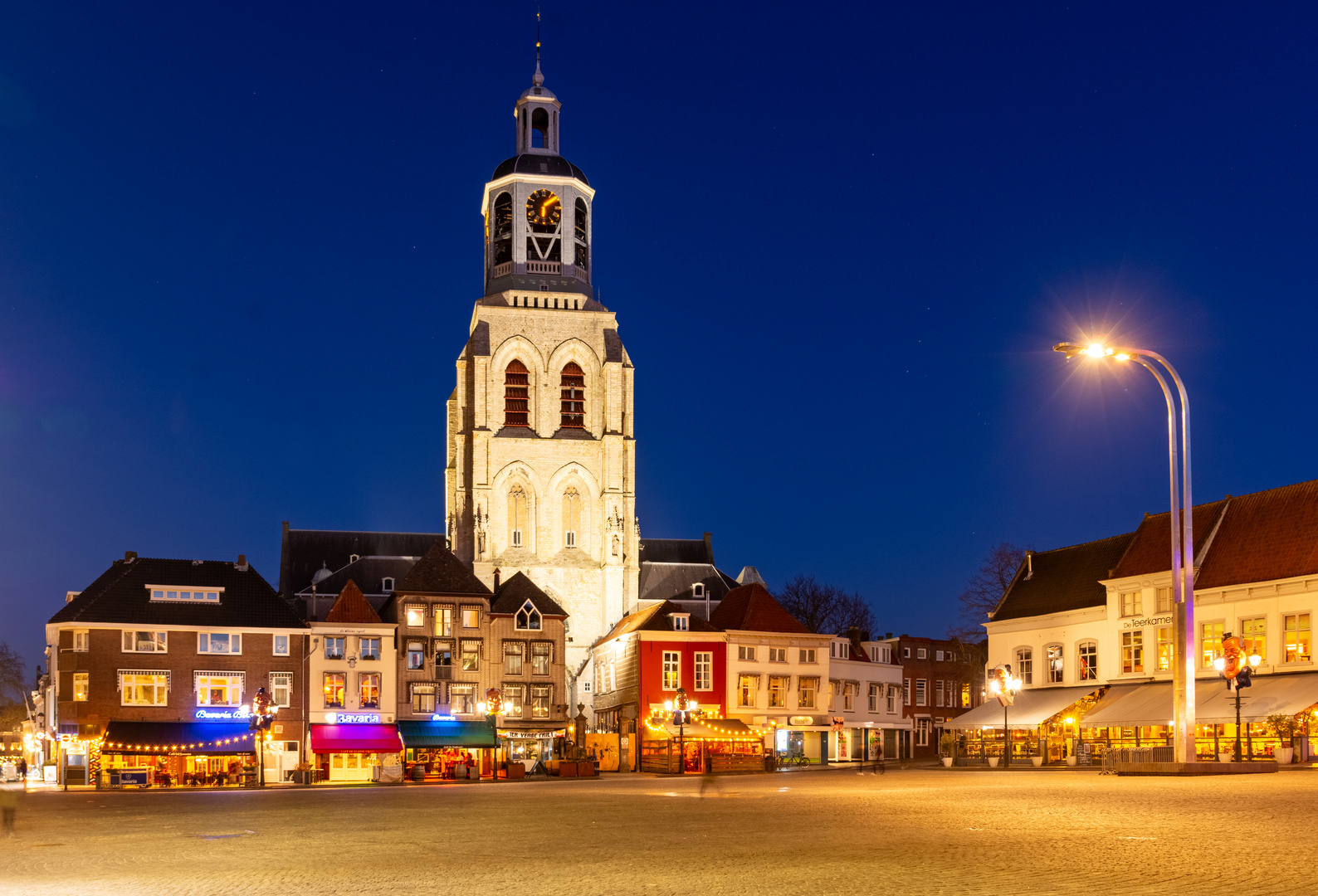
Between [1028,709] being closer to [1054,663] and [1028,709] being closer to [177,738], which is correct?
[1054,663]

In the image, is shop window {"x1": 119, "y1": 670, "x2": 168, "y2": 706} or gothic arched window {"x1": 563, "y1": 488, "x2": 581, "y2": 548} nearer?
shop window {"x1": 119, "y1": 670, "x2": 168, "y2": 706}

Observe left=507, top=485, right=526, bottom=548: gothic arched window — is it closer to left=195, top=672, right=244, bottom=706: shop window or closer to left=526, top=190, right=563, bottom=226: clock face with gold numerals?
left=526, top=190, right=563, bottom=226: clock face with gold numerals

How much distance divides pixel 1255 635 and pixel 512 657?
34.5 m

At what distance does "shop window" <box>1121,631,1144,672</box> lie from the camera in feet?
170

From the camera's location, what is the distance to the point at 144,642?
59.8 m

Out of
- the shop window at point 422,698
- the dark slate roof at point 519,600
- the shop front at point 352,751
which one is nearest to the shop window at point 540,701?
the dark slate roof at point 519,600

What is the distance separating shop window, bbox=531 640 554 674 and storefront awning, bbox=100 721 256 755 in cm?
1481

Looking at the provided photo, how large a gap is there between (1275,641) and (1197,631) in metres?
3.45

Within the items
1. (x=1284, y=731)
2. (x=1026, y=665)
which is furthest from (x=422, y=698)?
(x=1284, y=731)

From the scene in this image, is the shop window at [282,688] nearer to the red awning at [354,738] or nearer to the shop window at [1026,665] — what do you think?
the red awning at [354,738]

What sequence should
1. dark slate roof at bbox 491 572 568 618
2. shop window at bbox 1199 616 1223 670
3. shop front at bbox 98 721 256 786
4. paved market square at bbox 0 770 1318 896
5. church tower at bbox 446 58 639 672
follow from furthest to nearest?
1. church tower at bbox 446 58 639 672
2. dark slate roof at bbox 491 572 568 618
3. shop front at bbox 98 721 256 786
4. shop window at bbox 1199 616 1223 670
5. paved market square at bbox 0 770 1318 896

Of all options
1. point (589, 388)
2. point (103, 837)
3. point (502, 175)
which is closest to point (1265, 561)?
point (103, 837)

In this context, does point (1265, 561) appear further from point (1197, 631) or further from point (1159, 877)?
point (1159, 877)

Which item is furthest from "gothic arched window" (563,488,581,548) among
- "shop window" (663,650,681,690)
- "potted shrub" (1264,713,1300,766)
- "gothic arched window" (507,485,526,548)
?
"potted shrub" (1264,713,1300,766)
